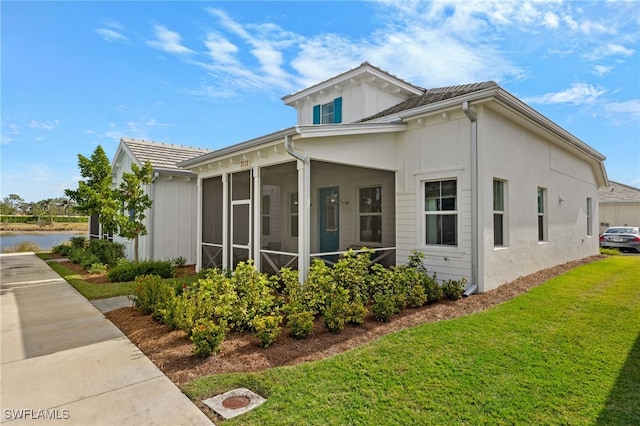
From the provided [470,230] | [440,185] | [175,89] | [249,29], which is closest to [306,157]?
[440,185]

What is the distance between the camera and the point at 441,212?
283 inches

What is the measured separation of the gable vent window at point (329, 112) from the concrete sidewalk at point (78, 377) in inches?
341

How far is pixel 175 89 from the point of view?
1395cm

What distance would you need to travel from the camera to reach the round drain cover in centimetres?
293

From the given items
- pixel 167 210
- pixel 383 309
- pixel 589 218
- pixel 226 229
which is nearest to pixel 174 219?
pixel 167 210

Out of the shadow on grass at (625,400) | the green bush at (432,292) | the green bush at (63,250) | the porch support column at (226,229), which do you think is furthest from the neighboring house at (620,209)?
the green bush at (63,250)

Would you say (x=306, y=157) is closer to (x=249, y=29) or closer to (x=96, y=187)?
(x=249, y=29)

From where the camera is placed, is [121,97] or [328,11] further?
[121,97]

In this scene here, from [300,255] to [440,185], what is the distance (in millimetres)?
3467

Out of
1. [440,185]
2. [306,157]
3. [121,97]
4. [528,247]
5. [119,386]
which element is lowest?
[119,386]

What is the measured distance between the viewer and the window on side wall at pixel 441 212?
707 centimetres

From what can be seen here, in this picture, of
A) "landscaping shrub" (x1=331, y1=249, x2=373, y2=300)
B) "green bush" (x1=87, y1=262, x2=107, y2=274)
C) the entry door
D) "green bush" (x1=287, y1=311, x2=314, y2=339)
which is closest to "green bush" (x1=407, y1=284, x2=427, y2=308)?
"landscaping shrub" (x1=331, y1=249, x2=373, y2=300)

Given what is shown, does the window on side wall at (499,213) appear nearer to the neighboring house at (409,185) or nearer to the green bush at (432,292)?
the neighboring house at (409,185)

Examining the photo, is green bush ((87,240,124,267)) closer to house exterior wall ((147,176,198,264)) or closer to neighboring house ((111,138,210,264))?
neighboring house ((111,138,210,264))
